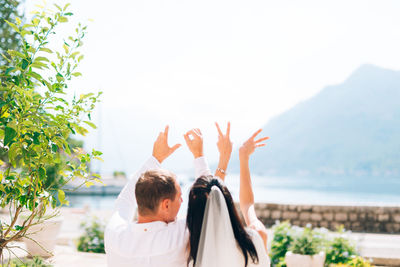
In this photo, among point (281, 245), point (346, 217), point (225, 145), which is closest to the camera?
point (225, 145)

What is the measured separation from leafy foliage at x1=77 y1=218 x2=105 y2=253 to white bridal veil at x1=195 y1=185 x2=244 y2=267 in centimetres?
574

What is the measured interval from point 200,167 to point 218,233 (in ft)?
1.37

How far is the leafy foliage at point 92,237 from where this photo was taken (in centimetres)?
693

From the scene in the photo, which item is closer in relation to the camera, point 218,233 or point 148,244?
point 218,233

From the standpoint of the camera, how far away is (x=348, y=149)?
165 m

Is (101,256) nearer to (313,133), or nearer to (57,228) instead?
(57,228)

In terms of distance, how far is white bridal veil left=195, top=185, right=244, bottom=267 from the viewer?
62.7 inches

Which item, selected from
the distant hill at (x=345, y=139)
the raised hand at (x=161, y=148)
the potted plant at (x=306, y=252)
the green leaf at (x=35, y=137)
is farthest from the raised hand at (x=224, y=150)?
the distant hill at (x=345, y=139)

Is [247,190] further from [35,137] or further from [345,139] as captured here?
[345,139]

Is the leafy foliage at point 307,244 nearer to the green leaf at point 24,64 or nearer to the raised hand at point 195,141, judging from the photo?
the raised hand at point 195,141

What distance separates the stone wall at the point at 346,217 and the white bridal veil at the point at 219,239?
7.52 meters

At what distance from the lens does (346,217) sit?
8.65m

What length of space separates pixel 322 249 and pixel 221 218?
4.16 m

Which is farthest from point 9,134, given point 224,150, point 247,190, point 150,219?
point 247,190
